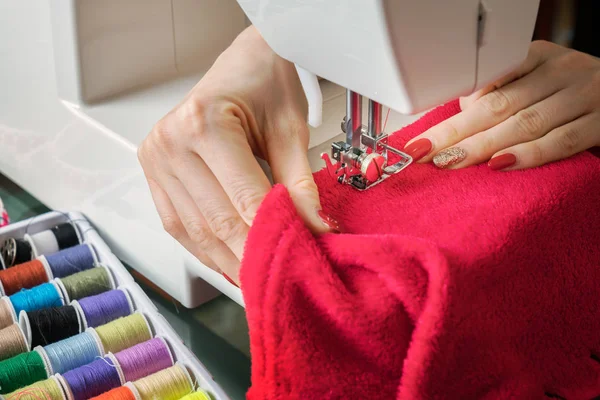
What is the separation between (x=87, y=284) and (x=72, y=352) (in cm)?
15

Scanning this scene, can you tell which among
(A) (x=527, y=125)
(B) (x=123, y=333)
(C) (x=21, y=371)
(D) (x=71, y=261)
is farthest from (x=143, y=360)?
(A) (x=527, y=125)

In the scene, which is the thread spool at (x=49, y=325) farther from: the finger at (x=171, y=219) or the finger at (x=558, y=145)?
the finger at (x=558, y=145)

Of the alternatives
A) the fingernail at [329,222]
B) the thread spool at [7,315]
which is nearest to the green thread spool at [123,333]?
the thread spool at [7,315]

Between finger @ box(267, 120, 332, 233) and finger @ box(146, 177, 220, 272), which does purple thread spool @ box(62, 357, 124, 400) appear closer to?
finger @ box(146, 177, 220, 272)

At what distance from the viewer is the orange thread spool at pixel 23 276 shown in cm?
114

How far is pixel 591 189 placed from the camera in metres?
0.74

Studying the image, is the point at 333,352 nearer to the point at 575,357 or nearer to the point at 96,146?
the point at 575,357

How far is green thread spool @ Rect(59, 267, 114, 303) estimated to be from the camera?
1137 millimetres

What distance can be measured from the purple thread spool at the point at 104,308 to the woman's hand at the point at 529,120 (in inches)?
22.2

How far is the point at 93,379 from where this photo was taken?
3.23 ft

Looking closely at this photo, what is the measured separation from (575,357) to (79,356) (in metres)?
0.69

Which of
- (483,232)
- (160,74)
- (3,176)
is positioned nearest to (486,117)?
(483,232)

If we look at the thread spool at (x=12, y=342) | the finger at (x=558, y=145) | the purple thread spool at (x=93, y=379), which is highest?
the finger at (x=558, y=145)

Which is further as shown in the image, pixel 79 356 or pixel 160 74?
pixel 160 74
